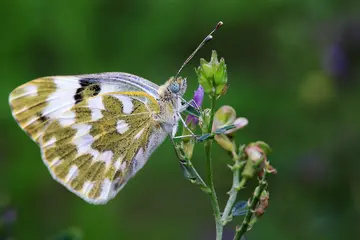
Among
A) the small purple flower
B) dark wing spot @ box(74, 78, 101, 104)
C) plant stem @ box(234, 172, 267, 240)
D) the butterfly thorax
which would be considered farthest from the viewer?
dark wing spot @ box(74, 78, 101, 104)

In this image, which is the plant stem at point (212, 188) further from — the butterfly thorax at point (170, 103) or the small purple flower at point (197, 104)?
the butterfly thorax at point (170, 103)

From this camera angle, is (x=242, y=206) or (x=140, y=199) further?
(x=140, y=199)

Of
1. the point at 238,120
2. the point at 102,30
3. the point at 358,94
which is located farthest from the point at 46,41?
the point at 238,120

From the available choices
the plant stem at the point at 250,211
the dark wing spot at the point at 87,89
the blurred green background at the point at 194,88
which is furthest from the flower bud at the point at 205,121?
the blurred green background at the point at 194,88

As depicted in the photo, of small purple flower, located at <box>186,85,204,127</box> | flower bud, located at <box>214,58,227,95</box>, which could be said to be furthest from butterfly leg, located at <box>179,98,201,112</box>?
flower bud, located at <box>214,58,227,95</box>

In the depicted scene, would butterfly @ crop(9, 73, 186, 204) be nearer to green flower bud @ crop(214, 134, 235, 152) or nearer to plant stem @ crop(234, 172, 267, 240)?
green flower bud @ crop(214, 134, 235, 152)

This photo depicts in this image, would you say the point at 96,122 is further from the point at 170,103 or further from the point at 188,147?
the point at 188,147

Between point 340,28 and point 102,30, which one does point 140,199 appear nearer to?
point 102,30
